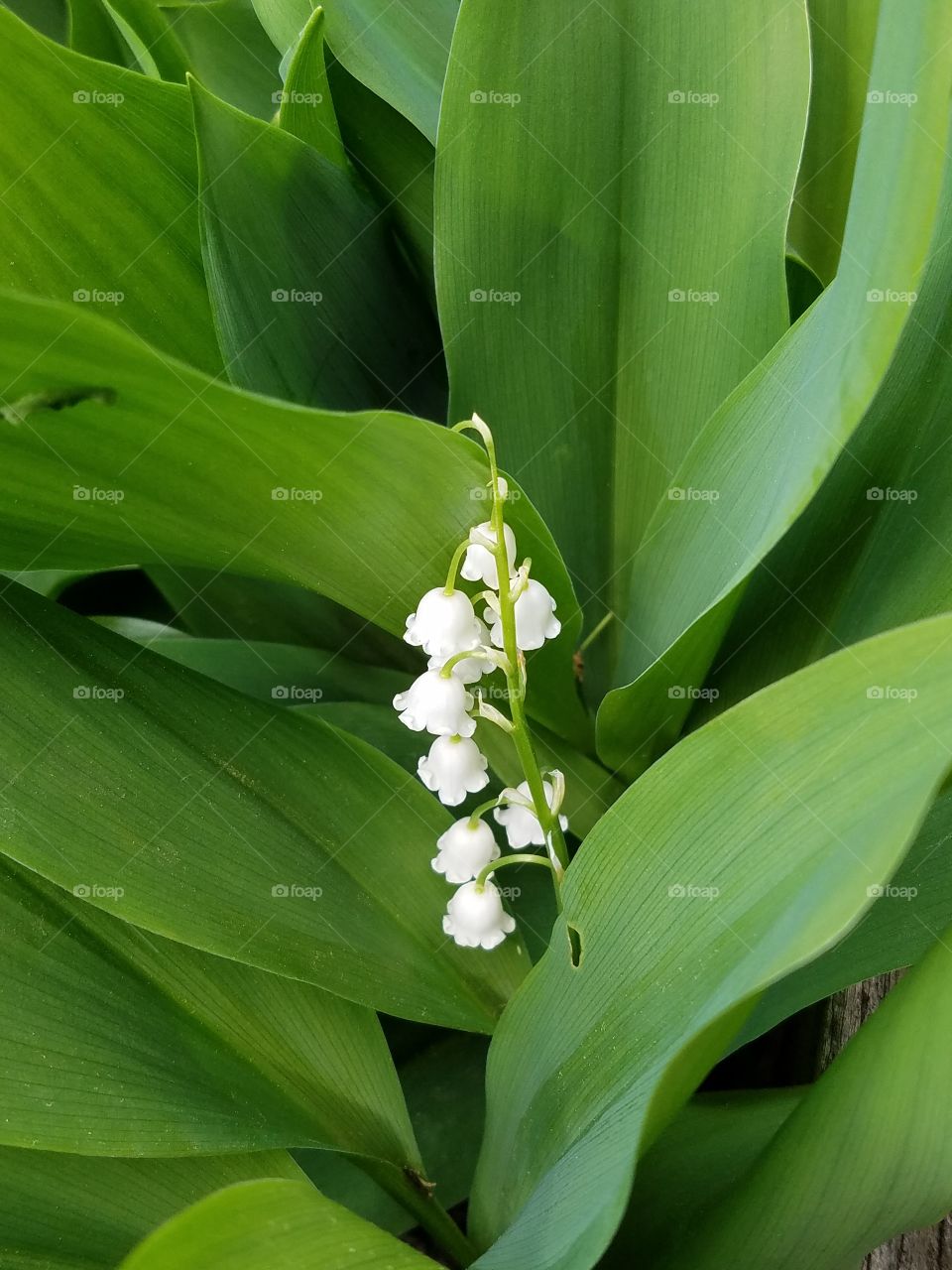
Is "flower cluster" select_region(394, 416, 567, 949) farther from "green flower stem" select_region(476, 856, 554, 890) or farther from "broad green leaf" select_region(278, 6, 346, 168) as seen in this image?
"broad green leaf" select_region(278, 6, 346, 168)

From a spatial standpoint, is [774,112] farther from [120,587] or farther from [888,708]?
[120,587]

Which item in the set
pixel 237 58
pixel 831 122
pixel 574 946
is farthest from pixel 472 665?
pixel 237 58

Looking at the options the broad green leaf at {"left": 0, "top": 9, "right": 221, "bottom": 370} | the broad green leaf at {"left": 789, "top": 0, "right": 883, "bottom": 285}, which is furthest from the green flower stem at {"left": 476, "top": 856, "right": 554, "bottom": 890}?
the broad green leaf at {"left": 789, "top": 0, "right": 883, "bottom": 285}

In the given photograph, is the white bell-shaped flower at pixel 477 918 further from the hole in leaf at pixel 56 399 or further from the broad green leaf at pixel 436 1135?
the hole in leaf at pixel 56 399

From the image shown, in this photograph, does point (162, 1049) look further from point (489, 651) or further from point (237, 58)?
point (237, 58)

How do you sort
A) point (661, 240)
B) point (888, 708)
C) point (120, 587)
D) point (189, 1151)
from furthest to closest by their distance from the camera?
point (120, 587) → point (661, 240) → point (189, 1151) → point (888, 708)

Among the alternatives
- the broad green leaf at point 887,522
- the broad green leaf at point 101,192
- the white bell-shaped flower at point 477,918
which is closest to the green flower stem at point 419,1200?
the white bell-shaped flower at point 477,918

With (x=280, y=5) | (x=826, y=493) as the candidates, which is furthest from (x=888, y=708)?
(x=280, y=5)
